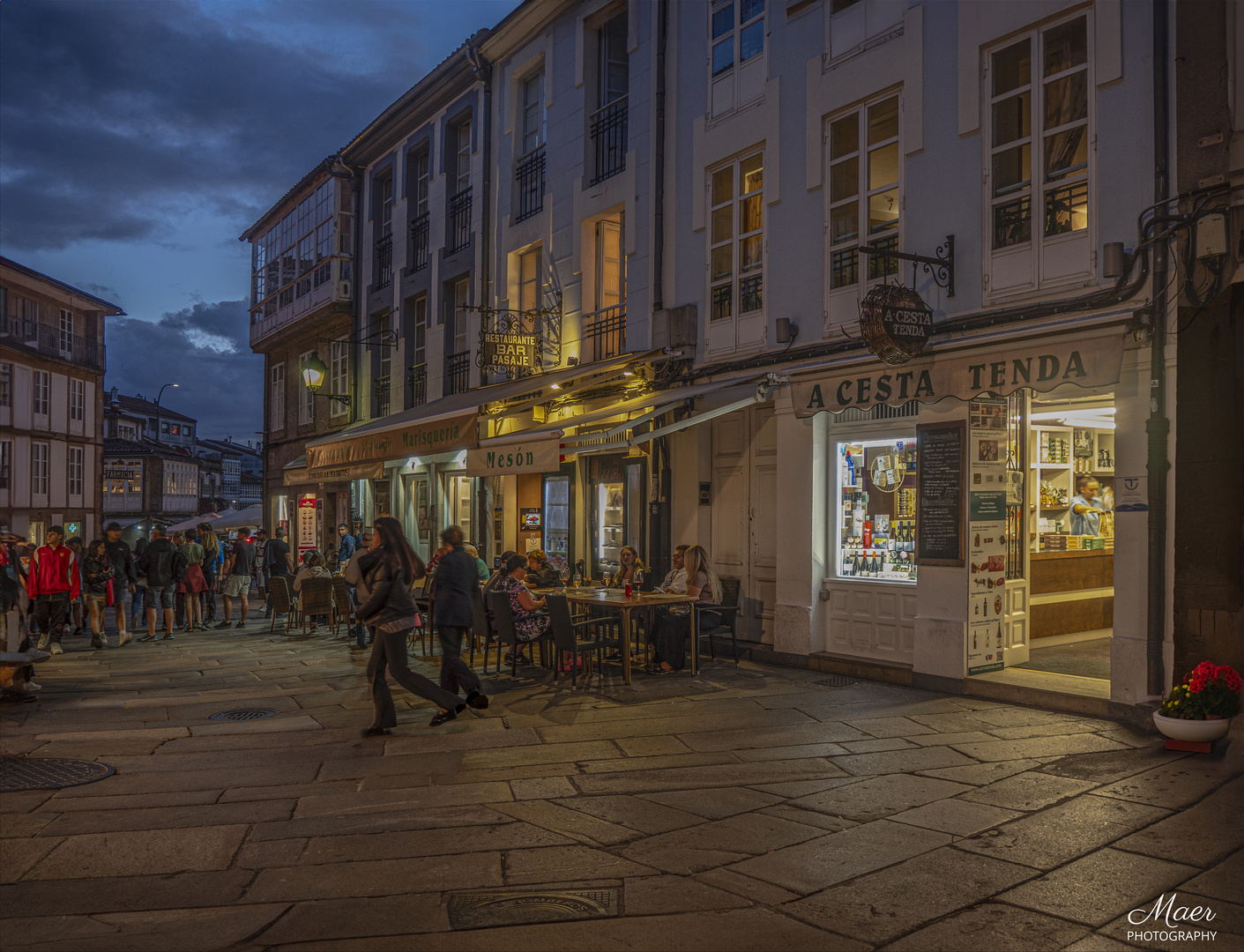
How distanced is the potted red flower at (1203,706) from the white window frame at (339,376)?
20.6 metres

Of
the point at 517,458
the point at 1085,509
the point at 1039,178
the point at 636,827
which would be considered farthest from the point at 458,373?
the point at 636,827

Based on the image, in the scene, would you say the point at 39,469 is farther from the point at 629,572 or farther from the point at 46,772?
the point at 46,772

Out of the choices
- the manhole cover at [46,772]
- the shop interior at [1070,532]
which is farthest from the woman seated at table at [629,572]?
the manhole cover at [46,772]

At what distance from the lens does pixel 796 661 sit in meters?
11.1

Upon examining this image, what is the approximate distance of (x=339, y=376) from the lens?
24.9 m

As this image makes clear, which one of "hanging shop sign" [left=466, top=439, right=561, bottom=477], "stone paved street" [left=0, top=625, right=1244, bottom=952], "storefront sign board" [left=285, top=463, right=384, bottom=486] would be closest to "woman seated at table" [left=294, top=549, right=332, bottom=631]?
"storefront sign board" [left=285, top=463, right=384, bottom=486]

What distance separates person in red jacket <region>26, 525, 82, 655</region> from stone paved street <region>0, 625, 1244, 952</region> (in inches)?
197

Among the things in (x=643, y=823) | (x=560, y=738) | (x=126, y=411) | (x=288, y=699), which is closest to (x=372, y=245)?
(x=288, y=699)

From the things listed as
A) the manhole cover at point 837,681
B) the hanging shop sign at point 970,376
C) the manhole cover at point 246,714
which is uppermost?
the hanging shop sign at point 970,376

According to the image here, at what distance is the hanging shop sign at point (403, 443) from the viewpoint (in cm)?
1345

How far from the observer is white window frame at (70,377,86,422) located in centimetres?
3891

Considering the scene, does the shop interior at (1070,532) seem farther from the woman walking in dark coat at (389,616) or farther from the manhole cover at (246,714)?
the manhole cover at (246,714)

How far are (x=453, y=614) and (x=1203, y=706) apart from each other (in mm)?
5859

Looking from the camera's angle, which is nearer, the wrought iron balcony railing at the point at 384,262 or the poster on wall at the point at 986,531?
the poster on wall at the point at 986,531
